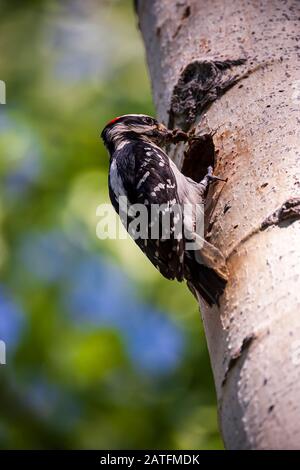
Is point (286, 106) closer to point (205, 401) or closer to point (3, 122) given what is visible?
point (205, 401)

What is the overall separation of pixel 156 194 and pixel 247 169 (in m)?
0.88

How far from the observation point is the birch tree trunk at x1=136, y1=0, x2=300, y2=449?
2.16 metres

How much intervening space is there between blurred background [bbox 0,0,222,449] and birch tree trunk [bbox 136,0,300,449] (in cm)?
112

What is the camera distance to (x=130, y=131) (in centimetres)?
→ 457

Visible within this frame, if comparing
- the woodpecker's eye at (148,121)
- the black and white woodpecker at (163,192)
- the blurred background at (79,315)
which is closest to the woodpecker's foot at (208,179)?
the black and white woodpecker at (163,192)

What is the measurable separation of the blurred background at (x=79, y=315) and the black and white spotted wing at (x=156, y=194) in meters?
0.79

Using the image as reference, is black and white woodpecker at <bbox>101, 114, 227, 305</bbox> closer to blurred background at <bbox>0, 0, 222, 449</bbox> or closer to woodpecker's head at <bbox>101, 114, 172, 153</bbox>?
woodpecker's head at <bbox>101, 114, 172, 153</bbox>

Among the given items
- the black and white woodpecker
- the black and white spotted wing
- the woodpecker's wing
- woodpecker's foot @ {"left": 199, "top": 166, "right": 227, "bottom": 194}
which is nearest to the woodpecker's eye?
the black and white woodpecker

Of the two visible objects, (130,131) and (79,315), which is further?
(79,315)

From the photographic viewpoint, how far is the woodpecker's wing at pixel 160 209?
3480 mm

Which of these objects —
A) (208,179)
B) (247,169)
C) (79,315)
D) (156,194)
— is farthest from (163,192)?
(79,315)

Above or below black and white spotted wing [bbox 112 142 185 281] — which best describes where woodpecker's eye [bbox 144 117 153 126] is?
above

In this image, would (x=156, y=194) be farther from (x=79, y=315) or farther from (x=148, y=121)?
(x=79, y=315)

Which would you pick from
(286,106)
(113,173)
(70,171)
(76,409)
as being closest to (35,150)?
(70,171)
